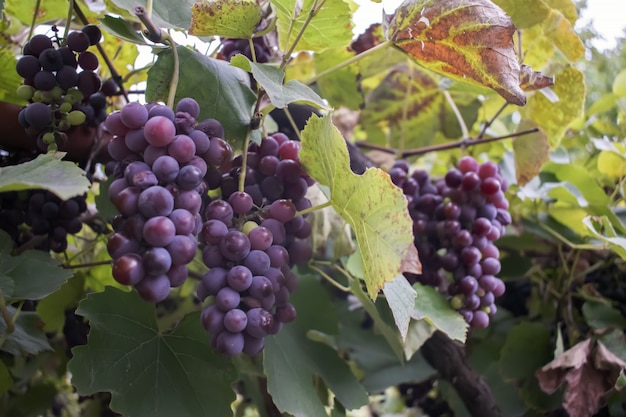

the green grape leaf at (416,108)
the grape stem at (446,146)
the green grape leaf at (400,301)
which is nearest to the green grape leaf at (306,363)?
the green grape leaf at (400,301)

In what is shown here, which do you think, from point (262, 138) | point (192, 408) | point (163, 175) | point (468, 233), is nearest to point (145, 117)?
point (163, 175)

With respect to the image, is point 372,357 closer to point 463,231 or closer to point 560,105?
point 463,231

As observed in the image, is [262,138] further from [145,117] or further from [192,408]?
[192,408]

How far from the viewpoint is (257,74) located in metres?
0.54

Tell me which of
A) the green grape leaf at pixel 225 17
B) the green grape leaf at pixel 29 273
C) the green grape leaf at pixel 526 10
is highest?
the green grape leaf at pixel 526 10

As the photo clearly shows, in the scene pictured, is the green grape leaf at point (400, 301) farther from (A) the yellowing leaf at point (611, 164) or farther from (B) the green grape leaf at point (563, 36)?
(A) the yellowing leaf at point (611, 164)

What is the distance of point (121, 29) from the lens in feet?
1.83

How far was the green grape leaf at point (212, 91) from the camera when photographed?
575 millimetres

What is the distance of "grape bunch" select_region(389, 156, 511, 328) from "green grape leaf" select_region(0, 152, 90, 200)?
20.5 inches

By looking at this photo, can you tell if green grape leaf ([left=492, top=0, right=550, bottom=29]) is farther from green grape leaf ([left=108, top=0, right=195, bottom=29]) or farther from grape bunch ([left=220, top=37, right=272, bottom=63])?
green grape leaf ([left=108, top=0, right=195, bottom=29])

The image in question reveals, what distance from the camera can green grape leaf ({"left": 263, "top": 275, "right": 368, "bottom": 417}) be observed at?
687 millimetres

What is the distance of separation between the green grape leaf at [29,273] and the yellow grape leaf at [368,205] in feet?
1.02

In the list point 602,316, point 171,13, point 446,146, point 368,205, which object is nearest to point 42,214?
point 171,13

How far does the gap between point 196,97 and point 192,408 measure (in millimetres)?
343
